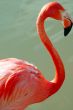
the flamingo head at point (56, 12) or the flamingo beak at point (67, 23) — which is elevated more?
the flamingo head at point (56, 12)

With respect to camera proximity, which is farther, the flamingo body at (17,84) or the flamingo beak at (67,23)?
the flamingo beak at (67,23)

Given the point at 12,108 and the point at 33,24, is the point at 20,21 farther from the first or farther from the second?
the point at 12,108

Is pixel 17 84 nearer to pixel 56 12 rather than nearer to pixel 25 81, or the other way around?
pixel 25 81

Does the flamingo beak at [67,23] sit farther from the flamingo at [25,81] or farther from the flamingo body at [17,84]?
the flamingo body at [17,84]

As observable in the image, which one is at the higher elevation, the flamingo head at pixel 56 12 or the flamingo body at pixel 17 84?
the flamingo head at pixel 56 12

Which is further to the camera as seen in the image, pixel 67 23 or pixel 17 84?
pixel 67 23

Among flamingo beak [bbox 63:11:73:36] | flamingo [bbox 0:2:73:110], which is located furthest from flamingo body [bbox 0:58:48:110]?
flamingo beak [bbox 63:11:73:36]

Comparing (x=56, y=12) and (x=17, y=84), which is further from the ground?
(x=56, y=12)

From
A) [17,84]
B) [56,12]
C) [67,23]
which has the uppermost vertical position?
[56,12]

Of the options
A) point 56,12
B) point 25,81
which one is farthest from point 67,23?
point 25,81

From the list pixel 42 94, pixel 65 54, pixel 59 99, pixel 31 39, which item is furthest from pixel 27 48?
pixel 42 94

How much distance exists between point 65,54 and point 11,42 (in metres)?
0.90

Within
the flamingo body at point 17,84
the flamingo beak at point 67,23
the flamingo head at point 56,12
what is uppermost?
the flamingo head at point 56,12

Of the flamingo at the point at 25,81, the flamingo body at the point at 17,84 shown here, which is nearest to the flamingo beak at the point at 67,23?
the flamingo at the point at 25,81
